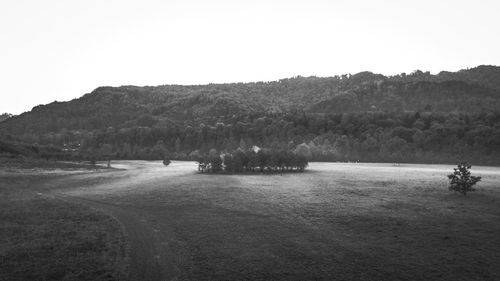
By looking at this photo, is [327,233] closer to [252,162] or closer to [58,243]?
[58,243]

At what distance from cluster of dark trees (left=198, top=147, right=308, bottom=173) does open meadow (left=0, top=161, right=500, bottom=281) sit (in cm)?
5503

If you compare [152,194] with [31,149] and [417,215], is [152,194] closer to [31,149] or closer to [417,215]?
[417,215]

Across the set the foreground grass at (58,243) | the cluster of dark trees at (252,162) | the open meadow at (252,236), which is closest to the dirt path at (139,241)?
the open meadow at (252,236)

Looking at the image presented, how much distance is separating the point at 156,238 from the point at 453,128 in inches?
7089

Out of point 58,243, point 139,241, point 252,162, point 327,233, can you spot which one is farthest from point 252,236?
point 252,162

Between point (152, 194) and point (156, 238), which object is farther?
point (152, 194)

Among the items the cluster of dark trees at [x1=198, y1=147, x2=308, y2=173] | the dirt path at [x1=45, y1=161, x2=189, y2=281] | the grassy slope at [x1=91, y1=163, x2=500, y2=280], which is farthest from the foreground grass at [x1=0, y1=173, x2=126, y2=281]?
the cluster of dark trees at [x1=198, y1=147, x2=308, y2=173]

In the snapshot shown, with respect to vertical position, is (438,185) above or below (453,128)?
below

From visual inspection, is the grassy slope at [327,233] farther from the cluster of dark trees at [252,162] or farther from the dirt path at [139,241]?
the cluster of dark trees at [252,162]

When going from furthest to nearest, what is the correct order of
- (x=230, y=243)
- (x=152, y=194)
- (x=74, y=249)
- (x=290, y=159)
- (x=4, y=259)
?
(x=290, y=159) < (x=152, y=194) < (x=230, y=243) < (x=74, y=249) < (x=4, y=259)

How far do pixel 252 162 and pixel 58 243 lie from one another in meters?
94.0

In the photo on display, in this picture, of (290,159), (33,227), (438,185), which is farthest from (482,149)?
(33,227)

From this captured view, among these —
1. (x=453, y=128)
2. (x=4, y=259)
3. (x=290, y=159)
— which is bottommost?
(x=4, y=259)

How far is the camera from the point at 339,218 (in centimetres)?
5250
